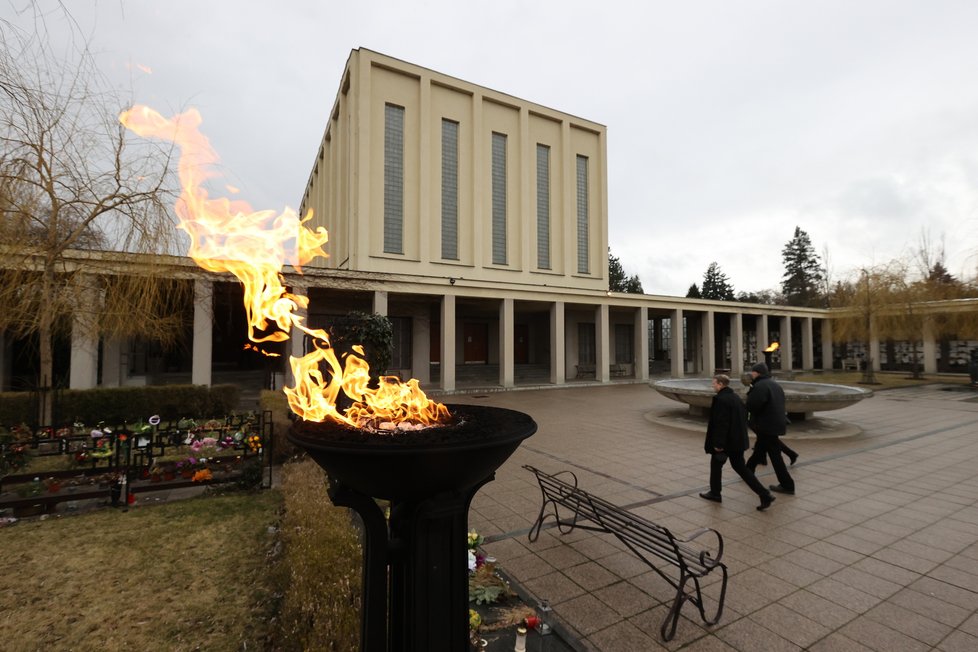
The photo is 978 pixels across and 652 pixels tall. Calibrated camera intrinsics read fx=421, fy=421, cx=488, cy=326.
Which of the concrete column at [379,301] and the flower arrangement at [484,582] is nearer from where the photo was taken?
the flower arrangement at [484,582]

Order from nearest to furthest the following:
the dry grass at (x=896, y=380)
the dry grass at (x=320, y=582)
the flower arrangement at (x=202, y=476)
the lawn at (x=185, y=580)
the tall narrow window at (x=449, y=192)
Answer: the dry grass at (x=320, y=582) < the lawn at (x=185, y=580) < the flower arrangement at (x=202, y=476) < the dry grass at (x=896, y=380) < the tall narrow window at (x=449, y=192)

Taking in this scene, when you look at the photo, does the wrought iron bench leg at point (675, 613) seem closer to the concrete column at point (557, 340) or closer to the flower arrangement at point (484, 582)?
the flower arrangement at point (484, 582)

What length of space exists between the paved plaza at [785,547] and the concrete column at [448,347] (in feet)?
34.6

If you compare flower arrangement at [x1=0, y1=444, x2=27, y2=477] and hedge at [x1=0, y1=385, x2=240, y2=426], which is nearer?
flower arrangement at [x1=0, y1=444, x2=27, y2=477]

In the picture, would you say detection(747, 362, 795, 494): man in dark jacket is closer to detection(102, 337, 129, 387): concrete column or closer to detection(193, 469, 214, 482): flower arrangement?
detection(193, 469, 214, 482): flower arrangement

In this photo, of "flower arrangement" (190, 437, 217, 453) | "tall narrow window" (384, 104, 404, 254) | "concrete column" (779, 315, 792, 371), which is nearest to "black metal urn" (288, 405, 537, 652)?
"flower arrangement" (190, 437, 217, 453)

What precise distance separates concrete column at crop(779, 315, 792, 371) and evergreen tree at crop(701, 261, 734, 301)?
3136cm

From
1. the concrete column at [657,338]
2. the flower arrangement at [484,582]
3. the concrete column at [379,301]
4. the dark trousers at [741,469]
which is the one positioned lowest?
the flower arrangement at [484,582]

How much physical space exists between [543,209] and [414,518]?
A: 25.7 m

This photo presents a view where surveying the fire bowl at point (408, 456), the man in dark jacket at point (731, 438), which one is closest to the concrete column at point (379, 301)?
the man in dark jacket at point (731, 438)

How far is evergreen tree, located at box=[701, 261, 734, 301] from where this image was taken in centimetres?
6372

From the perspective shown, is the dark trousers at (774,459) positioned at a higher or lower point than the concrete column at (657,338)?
lower

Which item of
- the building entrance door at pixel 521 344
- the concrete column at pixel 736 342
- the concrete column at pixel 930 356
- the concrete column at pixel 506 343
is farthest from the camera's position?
the building entrance door at pixel 521 344

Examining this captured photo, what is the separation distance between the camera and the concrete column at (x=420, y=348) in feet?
75.4
